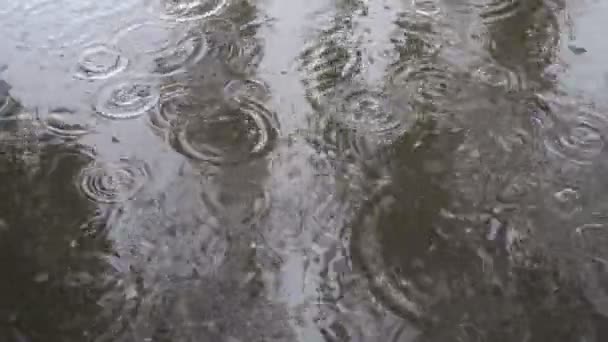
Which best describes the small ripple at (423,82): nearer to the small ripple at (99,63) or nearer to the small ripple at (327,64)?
the small ripple at (327,64)

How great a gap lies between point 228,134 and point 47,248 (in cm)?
48

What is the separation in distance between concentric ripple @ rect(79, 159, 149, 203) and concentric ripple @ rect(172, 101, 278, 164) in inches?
4.5

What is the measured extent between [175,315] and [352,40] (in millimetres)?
914

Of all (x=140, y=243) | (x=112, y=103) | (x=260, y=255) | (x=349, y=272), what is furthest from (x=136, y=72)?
(x=349, y=272)

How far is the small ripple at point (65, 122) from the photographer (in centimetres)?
163

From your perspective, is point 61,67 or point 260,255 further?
point 61,67

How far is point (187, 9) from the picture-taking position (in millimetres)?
1938

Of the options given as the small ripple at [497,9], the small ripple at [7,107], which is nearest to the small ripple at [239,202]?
the small ripple at [7,107]

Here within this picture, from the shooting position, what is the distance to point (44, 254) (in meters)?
1.40

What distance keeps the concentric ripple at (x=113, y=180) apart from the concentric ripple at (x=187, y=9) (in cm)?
55

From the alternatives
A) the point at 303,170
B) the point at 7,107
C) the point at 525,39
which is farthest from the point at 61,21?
the point at 525,39

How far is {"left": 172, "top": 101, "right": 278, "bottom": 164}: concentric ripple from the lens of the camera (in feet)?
5.17

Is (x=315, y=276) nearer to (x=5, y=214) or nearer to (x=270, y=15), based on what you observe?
(x=5, y=214)

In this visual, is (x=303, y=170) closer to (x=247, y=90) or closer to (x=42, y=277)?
(x=247, y=90)
